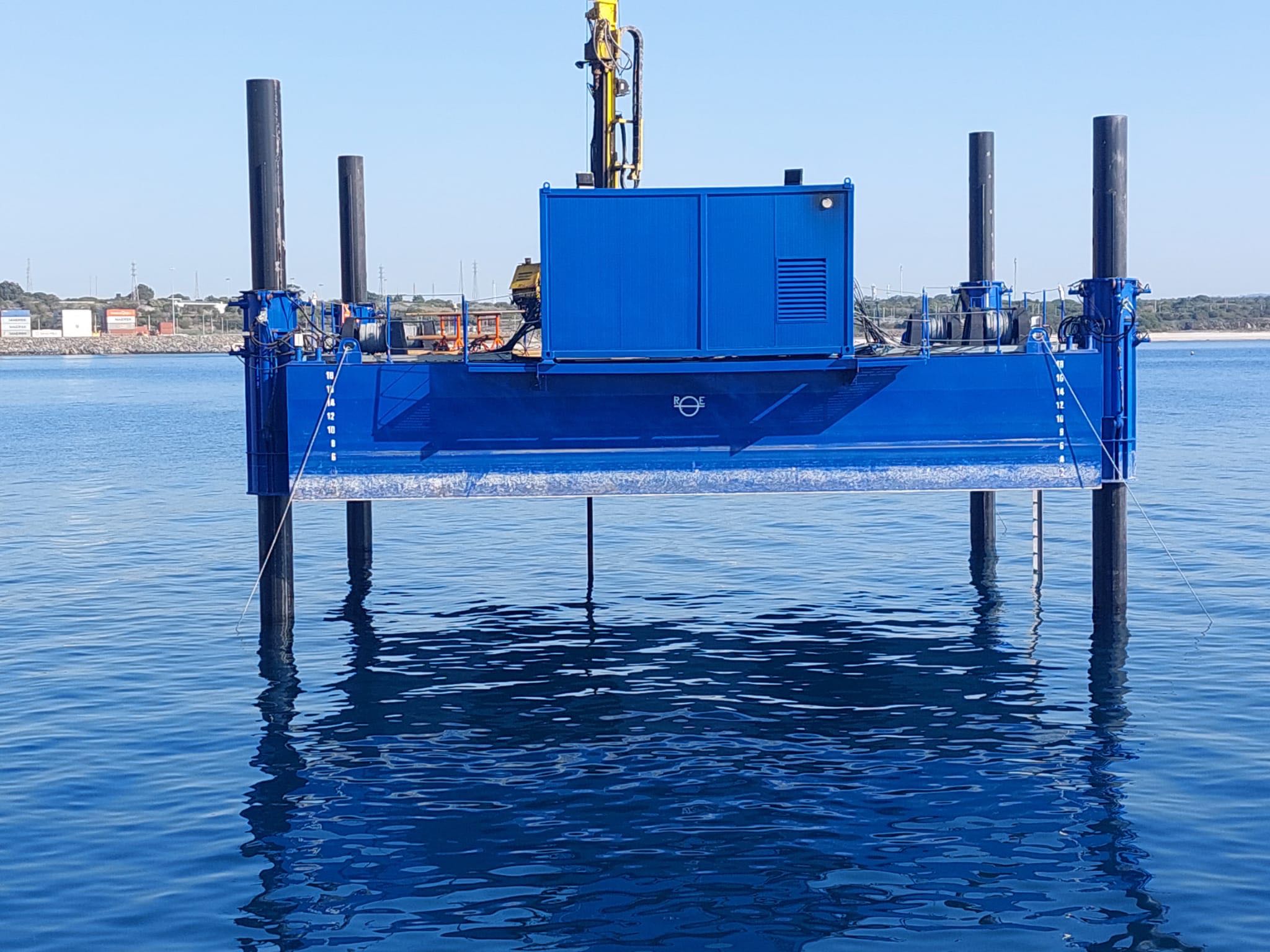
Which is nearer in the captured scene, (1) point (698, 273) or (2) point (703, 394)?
(1) point (698, 273)

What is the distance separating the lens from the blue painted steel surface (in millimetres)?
20797

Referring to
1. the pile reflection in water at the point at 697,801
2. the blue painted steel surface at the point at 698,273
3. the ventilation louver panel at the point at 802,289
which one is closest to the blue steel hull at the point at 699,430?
the blue painted steel surface at the point at 698,273

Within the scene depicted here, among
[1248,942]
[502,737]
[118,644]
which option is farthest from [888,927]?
[118,644]

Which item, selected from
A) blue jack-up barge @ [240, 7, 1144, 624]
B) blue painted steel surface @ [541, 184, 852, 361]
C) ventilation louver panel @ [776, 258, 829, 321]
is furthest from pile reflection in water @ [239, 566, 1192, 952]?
ventilation louver panel @ [776, 258, 829, 321]

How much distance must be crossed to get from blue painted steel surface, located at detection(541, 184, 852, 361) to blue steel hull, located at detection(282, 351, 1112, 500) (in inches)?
26.3

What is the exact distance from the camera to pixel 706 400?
21.5 meters

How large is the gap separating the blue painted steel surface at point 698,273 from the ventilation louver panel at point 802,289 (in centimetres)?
1

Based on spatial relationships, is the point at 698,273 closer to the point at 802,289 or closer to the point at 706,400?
the point at 802,289

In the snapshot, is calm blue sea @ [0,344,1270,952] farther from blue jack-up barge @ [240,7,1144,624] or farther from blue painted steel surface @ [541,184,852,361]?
blue painted steel surface @ [541,184,852,361]

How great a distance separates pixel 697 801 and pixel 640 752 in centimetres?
219

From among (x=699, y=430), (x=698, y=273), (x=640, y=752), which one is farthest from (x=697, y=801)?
(x=698, y=273)

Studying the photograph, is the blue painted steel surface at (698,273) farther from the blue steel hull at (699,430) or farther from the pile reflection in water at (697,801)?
the pile reflection in water at (697,801)

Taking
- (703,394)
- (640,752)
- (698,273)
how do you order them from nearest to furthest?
(640,752), (698,273), (703,394)

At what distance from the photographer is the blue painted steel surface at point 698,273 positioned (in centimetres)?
2080
